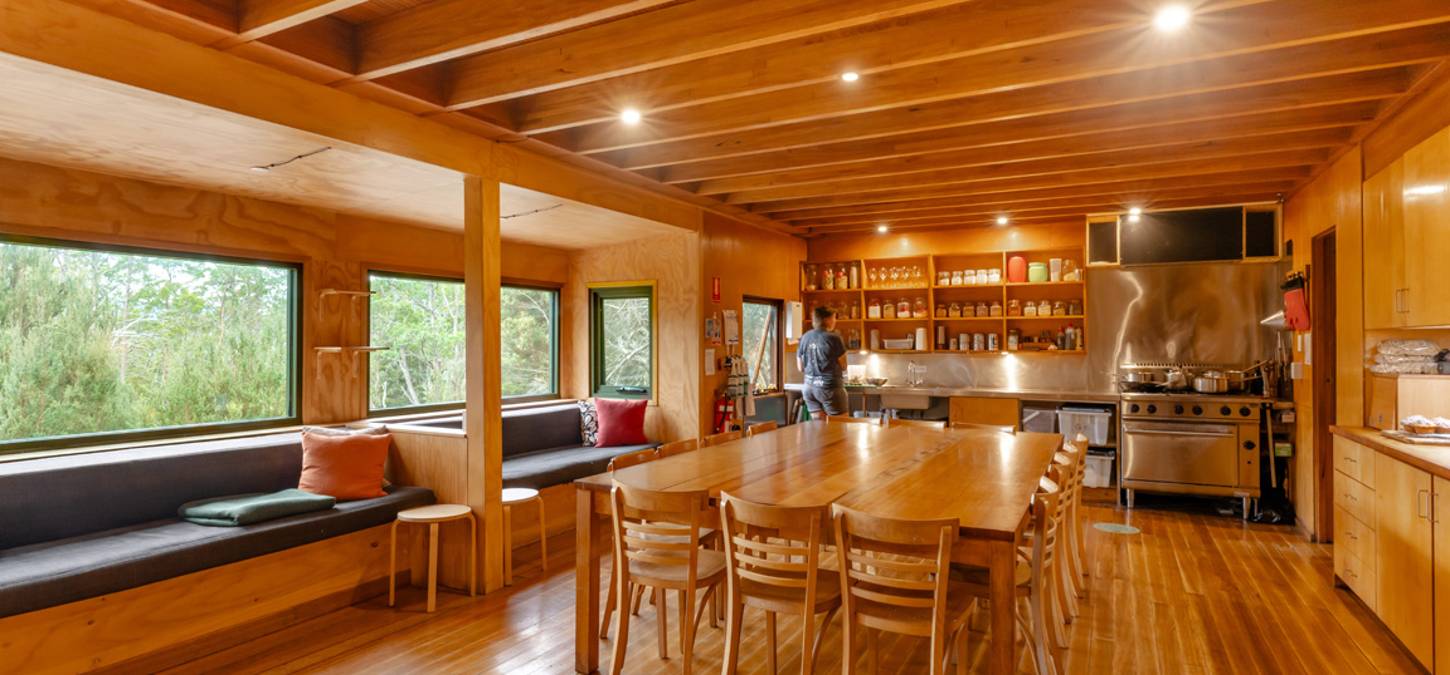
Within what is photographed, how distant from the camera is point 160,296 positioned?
4.33m

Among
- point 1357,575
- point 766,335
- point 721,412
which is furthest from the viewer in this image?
point 766,335

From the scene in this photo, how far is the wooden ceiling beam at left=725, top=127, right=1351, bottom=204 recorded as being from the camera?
4500 millimetres

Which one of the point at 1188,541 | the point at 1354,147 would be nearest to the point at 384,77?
the point at 1354,147

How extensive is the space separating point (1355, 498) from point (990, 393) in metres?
3.37

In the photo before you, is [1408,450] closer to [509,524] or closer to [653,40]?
[653,40]

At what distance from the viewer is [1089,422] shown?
21.9ft

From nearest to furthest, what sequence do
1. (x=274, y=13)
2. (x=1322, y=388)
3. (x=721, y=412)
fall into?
(x=274, y=13) < (x=1322, y=388) < (x=721, y=412)

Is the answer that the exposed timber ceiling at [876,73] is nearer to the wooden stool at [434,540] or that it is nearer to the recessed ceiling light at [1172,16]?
the recessed ceiling light at [1172,16]

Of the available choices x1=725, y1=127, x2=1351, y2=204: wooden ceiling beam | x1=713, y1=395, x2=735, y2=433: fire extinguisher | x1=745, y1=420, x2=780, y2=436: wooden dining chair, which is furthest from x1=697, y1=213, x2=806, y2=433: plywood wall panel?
x1=745, y1=420, x2=780, y2=436: wooden dining chair

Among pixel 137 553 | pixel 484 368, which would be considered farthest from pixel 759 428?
pixel 137 553

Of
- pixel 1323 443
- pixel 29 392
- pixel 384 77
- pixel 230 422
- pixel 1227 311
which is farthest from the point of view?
pixel 1227 311

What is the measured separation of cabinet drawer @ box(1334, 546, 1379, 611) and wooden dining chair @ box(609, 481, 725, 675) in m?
3.23

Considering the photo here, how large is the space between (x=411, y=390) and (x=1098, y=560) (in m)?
5.03

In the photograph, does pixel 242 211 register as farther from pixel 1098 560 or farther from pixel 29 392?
pixel 1098 560
